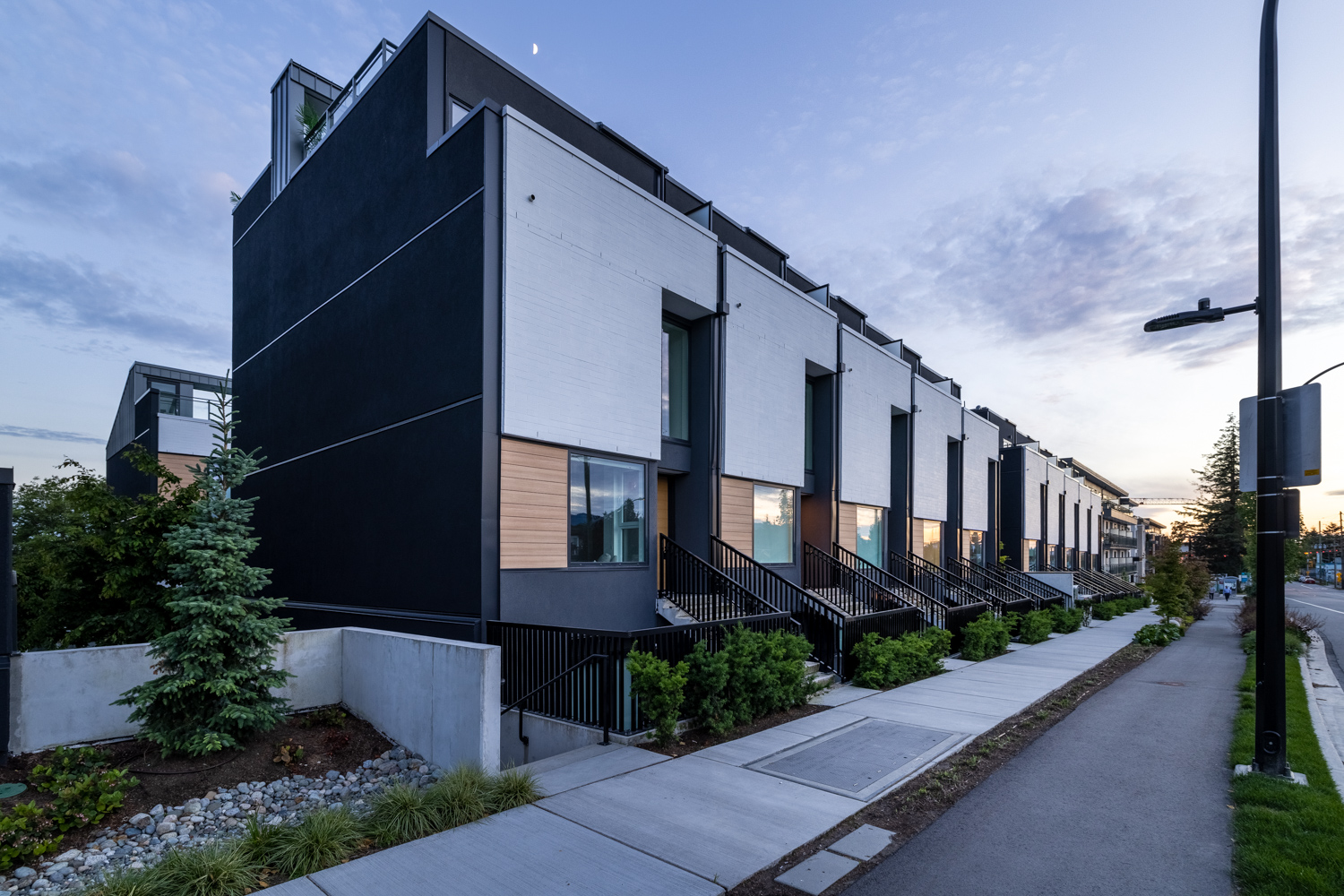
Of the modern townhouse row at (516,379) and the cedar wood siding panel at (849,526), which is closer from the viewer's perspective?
the modern townhouse row at (516,379)

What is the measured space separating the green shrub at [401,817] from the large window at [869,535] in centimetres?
1709

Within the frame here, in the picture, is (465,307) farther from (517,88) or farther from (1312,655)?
(1312,655)

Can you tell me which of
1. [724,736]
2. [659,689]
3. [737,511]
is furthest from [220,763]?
[737,511]

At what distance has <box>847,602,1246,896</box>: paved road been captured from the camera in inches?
195

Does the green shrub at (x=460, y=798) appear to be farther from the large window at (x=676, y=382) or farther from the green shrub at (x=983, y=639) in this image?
the green shrub at (x=983, y=639)

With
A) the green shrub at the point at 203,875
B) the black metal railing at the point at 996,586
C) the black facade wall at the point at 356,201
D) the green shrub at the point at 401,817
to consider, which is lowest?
the black metal railing at the point at 996,586

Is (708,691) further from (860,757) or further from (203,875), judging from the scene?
(203,875)

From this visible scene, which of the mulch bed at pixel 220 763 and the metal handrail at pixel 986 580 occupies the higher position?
the mulch bed at pixel 220 763

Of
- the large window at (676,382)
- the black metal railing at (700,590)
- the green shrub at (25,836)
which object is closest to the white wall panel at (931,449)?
the large window at (676,382)

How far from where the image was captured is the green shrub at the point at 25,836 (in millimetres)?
5453

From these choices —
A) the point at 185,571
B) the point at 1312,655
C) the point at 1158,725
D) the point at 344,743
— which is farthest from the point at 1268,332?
the point at 1312,655

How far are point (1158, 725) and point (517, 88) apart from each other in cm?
1453

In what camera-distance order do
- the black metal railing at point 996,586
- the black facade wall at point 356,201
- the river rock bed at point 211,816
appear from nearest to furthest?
the river rock bed at point 211,816, the black facade wall at point 356,201, the black metal railing at point 996,586

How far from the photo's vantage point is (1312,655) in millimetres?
17922
